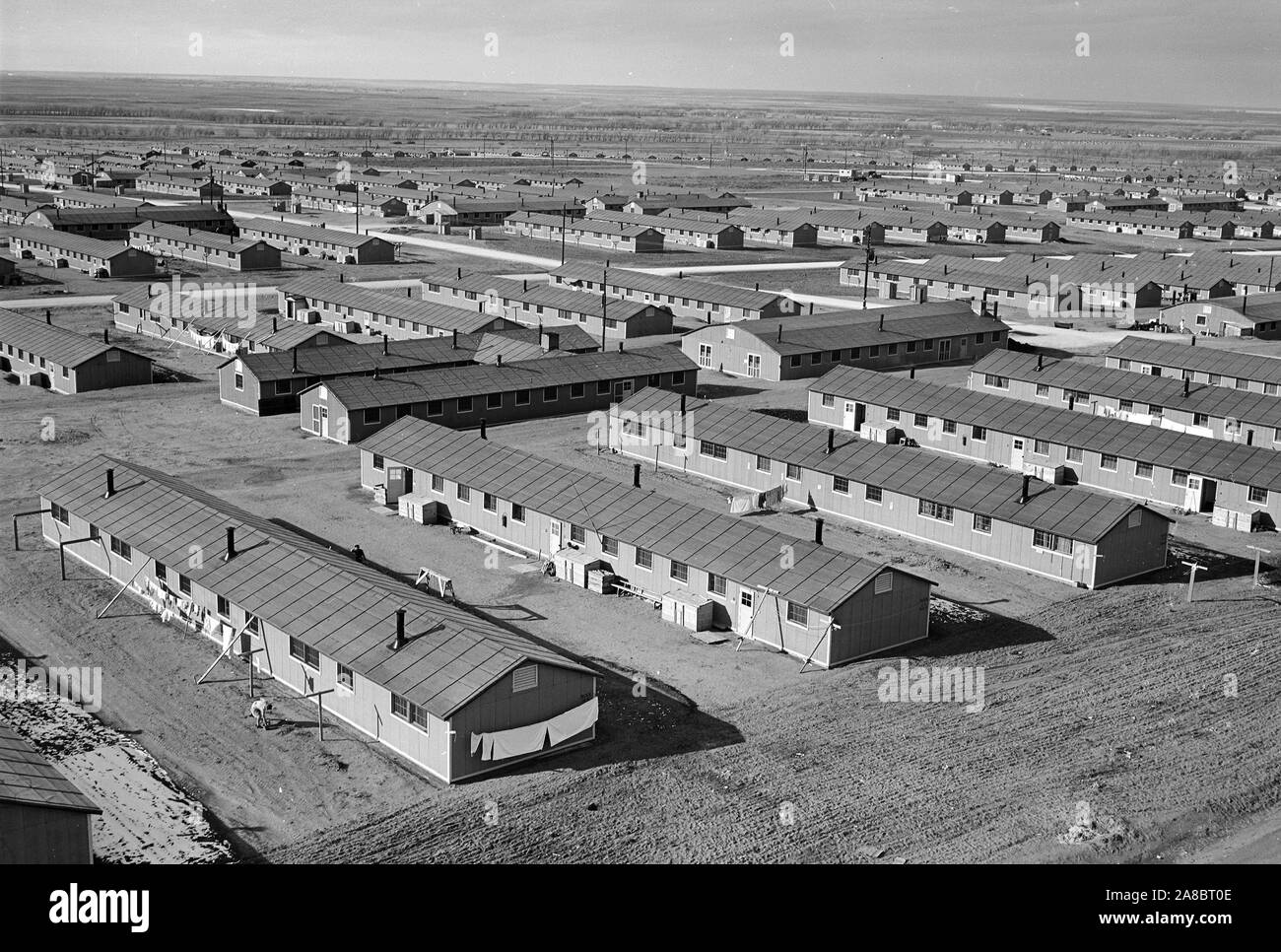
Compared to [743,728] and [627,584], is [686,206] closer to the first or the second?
[627,584]

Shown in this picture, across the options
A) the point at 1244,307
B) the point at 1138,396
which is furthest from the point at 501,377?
the point at 1244,307

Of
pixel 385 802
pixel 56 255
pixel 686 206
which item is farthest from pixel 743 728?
pixel 686 206

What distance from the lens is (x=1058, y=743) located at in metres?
29.5

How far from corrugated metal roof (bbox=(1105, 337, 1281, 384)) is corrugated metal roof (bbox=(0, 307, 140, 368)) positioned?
166 ft

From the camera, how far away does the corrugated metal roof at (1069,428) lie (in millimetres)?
47866

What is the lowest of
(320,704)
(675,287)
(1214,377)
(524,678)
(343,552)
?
(320,704)

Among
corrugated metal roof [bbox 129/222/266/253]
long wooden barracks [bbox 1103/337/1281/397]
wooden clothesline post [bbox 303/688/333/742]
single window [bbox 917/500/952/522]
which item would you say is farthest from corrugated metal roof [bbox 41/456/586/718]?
corrugated metal roof [bbox 129/222/266/253]

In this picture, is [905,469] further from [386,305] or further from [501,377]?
[386,305]

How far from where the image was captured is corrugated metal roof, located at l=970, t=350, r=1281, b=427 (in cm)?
5609

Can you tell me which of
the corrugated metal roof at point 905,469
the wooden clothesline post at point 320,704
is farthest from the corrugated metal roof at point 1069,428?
the wooden clothesline post at point 320,704

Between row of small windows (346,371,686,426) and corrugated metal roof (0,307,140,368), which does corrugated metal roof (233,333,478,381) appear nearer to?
row of small windows (346,371,686,426)

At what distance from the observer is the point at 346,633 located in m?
30.4

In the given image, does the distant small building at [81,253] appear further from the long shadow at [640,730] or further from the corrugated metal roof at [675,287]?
the long shadow at [640,730]

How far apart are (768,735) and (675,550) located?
8.81m
